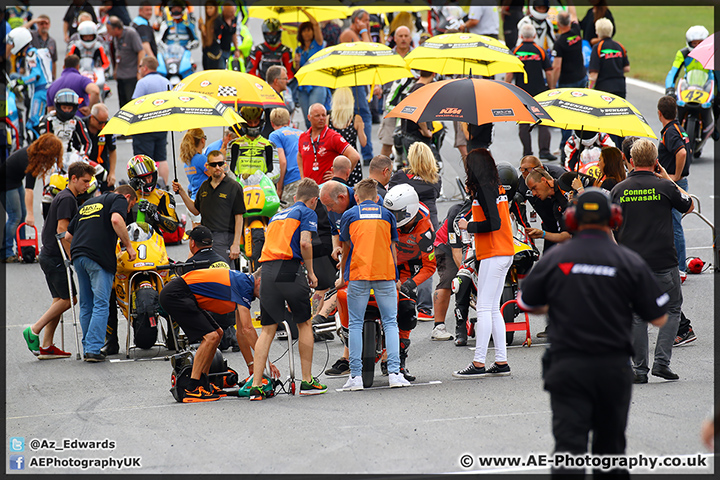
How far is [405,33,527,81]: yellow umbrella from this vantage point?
13.6m

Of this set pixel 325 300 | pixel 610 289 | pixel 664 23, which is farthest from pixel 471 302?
pixel 664 23

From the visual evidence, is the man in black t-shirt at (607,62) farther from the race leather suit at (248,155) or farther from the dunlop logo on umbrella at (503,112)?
the dunlop logo on umbrella at (503,112)

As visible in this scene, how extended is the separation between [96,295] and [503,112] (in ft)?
15.3

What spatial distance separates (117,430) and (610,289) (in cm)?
433

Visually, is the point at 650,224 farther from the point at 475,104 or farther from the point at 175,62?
the point at 175,62

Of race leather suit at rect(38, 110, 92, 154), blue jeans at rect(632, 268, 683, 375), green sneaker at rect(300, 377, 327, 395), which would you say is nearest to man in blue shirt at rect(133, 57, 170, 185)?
→ race leather suit at rect(38, 110, 92, 154)

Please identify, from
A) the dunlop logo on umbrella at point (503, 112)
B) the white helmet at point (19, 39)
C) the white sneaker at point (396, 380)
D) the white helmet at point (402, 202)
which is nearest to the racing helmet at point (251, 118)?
the white helmet at point (402, 202)

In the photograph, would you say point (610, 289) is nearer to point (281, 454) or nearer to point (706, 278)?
point (281, 454)

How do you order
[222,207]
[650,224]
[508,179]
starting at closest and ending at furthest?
1. [650,224]
2. [508,179]
3. [222,207]

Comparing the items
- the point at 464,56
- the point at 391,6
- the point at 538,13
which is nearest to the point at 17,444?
the point at 464,56

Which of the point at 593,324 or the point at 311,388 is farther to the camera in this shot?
the point at 311,388

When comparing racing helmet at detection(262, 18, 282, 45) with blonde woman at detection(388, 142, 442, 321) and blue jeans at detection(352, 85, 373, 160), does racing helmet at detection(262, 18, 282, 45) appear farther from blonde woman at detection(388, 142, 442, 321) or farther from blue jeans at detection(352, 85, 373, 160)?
blonde woman at detection(388, 142, 442, 321)

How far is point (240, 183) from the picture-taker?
450 inches

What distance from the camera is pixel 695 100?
52.4 feet
